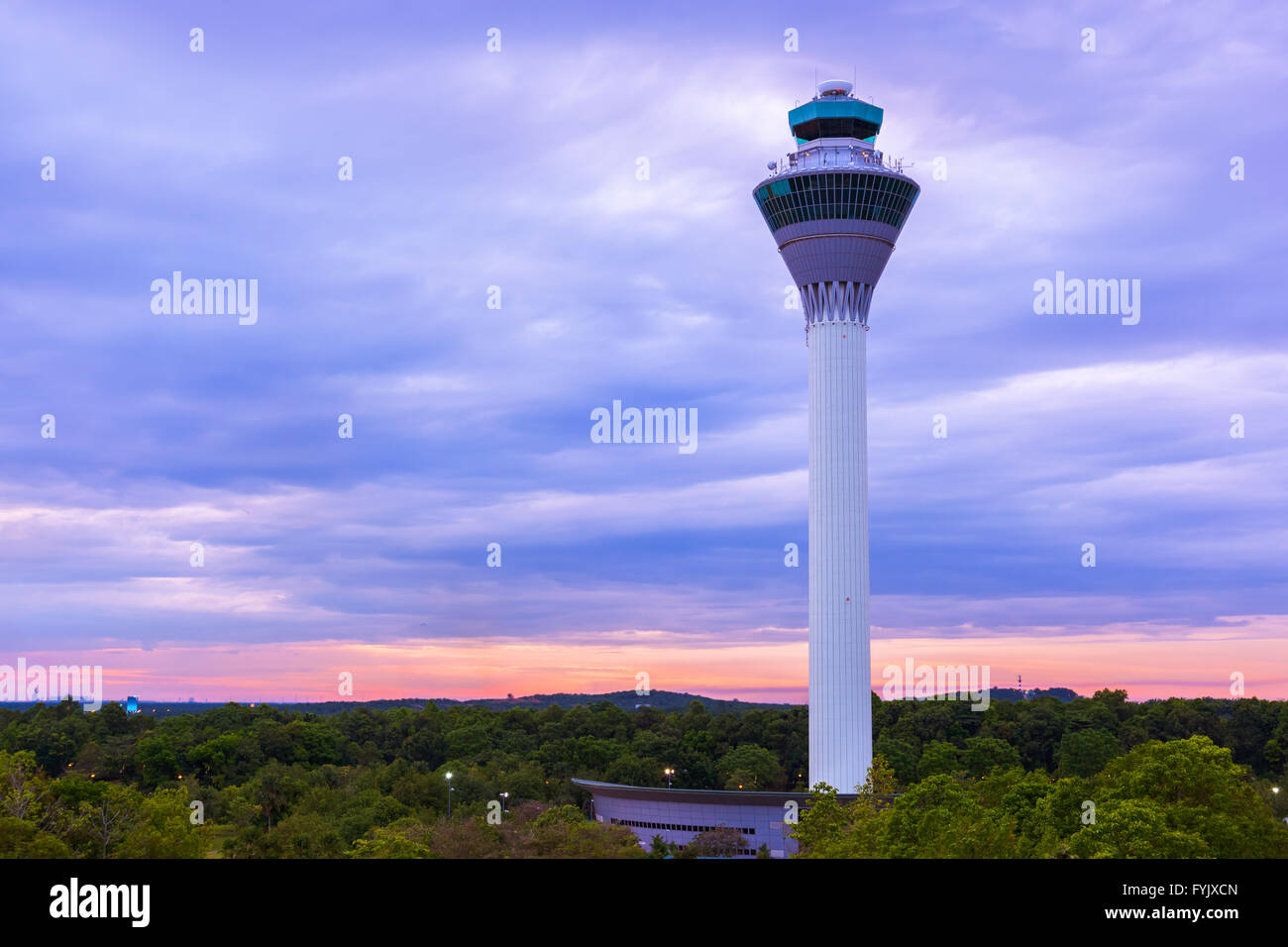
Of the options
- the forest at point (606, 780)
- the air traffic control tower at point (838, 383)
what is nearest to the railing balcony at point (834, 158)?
the air traffic control tower at point (838, 383)

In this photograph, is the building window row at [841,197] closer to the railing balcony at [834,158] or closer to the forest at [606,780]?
the railing balcony at [834,158]

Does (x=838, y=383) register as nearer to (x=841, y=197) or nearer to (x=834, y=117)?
(x=841, y=197)

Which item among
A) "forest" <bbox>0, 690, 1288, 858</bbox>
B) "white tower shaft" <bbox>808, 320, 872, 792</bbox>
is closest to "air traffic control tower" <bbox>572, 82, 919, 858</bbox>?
"white tower shaft" <bbox>808, 320, 872, 792</bbox>

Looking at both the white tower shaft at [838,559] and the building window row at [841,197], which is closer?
the white tower shaft at [838,559]

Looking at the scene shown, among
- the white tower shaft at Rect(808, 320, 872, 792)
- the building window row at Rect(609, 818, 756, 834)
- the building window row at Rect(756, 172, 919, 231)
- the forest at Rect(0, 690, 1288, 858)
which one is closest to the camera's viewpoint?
the forest at Rect(0, 690, 1288, 858)

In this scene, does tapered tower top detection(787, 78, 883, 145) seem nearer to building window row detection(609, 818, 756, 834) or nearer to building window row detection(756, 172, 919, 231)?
building window row detection(756, 172, 919, 231)

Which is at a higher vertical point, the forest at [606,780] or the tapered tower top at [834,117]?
the tapered tower top at [834,117]

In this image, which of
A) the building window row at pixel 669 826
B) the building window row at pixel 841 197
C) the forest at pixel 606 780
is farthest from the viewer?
the building window row at pixel 841 197
